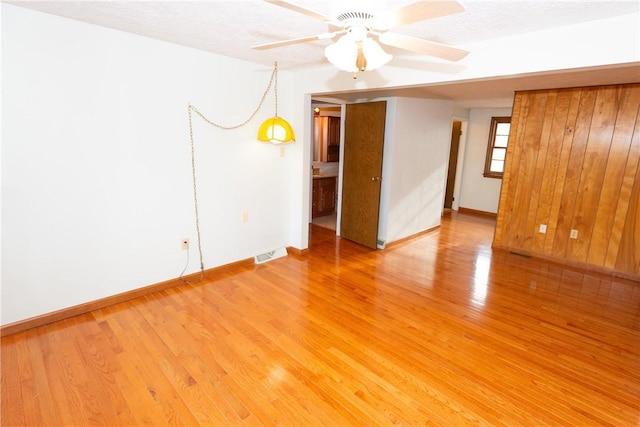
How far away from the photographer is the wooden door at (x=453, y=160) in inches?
272

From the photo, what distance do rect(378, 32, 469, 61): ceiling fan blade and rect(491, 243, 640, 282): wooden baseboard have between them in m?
3.75

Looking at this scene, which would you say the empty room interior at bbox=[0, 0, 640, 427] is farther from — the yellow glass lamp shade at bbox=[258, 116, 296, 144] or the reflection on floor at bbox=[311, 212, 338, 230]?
the reflection on floor at bbox=[311, 212, 338, 230]

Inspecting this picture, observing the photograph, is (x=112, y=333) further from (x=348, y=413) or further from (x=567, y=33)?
(x=567, y=33)

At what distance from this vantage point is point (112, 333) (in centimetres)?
251

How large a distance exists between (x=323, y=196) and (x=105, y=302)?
3.98 metres

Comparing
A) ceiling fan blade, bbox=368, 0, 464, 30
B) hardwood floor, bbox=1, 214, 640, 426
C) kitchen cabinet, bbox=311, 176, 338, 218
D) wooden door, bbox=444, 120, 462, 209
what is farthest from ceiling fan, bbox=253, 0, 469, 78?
wooden door, bbox=444, 120, 462, 209

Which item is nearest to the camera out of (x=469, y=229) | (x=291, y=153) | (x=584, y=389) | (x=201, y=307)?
(x=584, y=389)

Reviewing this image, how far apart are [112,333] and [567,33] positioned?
3.84 metres

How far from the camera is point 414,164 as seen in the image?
489 centimetres

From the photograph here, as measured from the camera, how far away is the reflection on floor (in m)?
5.73

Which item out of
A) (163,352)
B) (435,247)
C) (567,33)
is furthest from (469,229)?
(163,352)

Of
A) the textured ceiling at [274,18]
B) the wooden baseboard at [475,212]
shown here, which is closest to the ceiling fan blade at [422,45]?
the textured ceiling at [274,18]

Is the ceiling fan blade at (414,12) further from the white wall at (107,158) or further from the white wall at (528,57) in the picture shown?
the white wall at (107,158)

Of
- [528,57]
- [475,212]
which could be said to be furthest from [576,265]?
[528,57]
